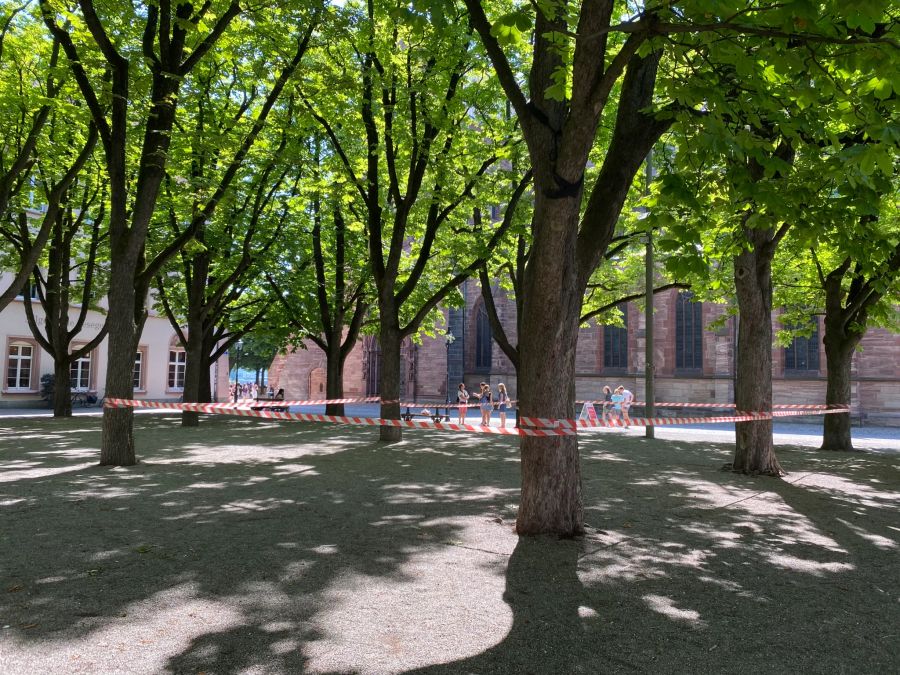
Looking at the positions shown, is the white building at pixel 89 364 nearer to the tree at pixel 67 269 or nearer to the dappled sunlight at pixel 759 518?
the tree at pixel 67 269

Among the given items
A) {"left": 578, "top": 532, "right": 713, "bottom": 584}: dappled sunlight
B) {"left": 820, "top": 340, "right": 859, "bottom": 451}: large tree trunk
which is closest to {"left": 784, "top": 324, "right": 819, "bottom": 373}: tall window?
{"left": 820, "top": 340, "right": 859, "bottom": 451}: large tree trunk

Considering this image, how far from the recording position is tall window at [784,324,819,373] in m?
32.2

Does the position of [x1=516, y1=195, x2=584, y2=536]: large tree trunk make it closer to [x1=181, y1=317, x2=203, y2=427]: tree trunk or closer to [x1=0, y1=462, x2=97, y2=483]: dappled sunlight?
[x1=0, y1=462, x2=97, y2=483]: dappled sunlight

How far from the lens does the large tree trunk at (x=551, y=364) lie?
5777 millimetres

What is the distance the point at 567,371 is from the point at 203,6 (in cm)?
823

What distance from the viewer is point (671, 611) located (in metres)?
4.09

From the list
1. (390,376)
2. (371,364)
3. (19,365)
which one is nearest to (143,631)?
(390,376)

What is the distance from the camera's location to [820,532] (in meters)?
6.50

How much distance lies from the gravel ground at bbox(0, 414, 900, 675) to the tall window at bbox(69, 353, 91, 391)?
84.6ft

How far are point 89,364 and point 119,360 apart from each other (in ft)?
87.0

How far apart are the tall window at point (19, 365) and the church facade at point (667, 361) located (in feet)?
62.1

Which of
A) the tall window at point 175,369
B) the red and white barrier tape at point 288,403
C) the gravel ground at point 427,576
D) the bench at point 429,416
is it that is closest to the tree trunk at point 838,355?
the gravel ground at point 427,576

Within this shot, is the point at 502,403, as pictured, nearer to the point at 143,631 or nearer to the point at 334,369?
the point at 334,369

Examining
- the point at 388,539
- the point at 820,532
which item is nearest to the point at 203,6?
the point at 388,539
